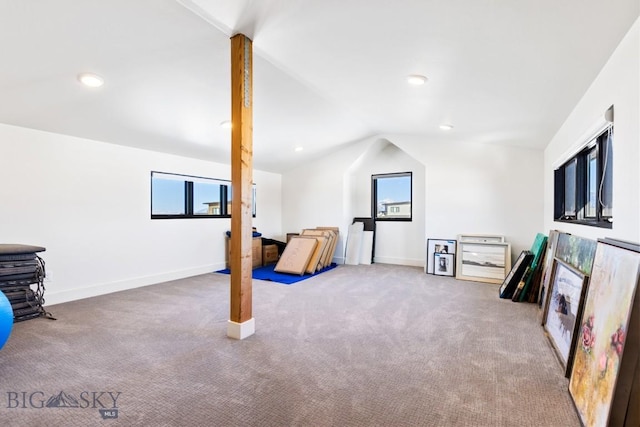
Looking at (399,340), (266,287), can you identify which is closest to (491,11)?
(399,340)

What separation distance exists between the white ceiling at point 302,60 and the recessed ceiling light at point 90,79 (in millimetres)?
64

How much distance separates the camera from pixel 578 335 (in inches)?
80.5

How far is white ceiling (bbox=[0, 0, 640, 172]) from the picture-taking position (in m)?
1.94

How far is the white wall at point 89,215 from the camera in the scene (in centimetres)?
347

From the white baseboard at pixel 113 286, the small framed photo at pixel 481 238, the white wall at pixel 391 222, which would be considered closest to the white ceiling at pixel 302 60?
the small framed photo at pixel 481 238

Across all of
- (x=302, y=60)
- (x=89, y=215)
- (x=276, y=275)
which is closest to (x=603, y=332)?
(x=302, y=60)

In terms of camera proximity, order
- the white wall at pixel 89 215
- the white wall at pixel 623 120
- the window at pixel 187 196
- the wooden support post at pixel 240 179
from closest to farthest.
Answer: the white wall at pixel 623 120
the wooden support post at pixel 240 179
the white wall at pixel 89 215
the window at pixel 187 196

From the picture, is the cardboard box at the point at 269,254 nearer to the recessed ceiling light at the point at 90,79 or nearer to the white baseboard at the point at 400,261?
the white baseboard at the point at 400,261

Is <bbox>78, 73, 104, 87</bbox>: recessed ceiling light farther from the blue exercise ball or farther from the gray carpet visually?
the gray carpet

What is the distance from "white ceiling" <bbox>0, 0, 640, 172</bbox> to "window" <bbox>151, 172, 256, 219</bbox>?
86cm

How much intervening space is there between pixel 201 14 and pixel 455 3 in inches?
66.8

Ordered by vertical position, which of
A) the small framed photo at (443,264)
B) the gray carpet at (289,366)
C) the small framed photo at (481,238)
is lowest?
the gray carpet at (289,366)

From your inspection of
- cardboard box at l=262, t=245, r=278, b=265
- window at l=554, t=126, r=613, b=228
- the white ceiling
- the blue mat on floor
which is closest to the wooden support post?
the white ceiling

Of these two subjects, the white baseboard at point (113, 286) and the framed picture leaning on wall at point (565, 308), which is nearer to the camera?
the framed picture leaning on wall at point (565, 308)
